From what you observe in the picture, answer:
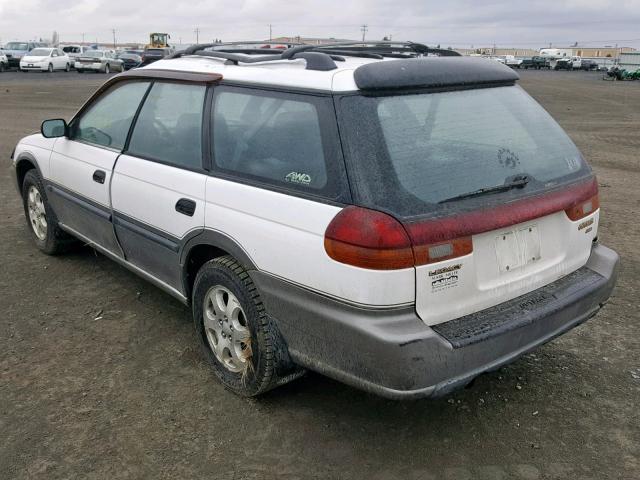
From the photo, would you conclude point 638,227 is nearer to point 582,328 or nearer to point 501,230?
point 582,328

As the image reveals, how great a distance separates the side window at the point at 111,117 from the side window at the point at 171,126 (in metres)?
0.14

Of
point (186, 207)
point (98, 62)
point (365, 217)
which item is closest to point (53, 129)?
point (186, 207)

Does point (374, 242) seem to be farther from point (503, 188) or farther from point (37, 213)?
point (37, 213)

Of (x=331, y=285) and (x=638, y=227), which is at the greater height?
(x=331, y=285)

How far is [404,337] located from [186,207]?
1515mm

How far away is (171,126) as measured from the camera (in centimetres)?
379

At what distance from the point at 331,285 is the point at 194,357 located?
1490mm

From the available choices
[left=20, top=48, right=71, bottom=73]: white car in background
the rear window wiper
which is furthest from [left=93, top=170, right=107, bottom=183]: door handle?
[left=20, top=48, right=71, bottom=73]: white car in background

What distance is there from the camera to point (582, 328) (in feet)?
13.6

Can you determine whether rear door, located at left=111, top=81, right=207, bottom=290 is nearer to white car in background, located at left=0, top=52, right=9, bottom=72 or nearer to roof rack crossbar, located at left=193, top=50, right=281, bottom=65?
roof rack crossbar, located at left=193, top=50, right=281, bottom=65

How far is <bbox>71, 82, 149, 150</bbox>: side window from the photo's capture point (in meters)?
4.18

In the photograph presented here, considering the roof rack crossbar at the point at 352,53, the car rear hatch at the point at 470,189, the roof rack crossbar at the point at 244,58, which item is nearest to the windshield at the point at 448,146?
the car rear hatch at the point at 470,189

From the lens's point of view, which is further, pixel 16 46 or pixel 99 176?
pixel 16 46

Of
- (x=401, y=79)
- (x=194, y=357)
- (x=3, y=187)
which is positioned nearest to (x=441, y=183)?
(x=401, y=79)
